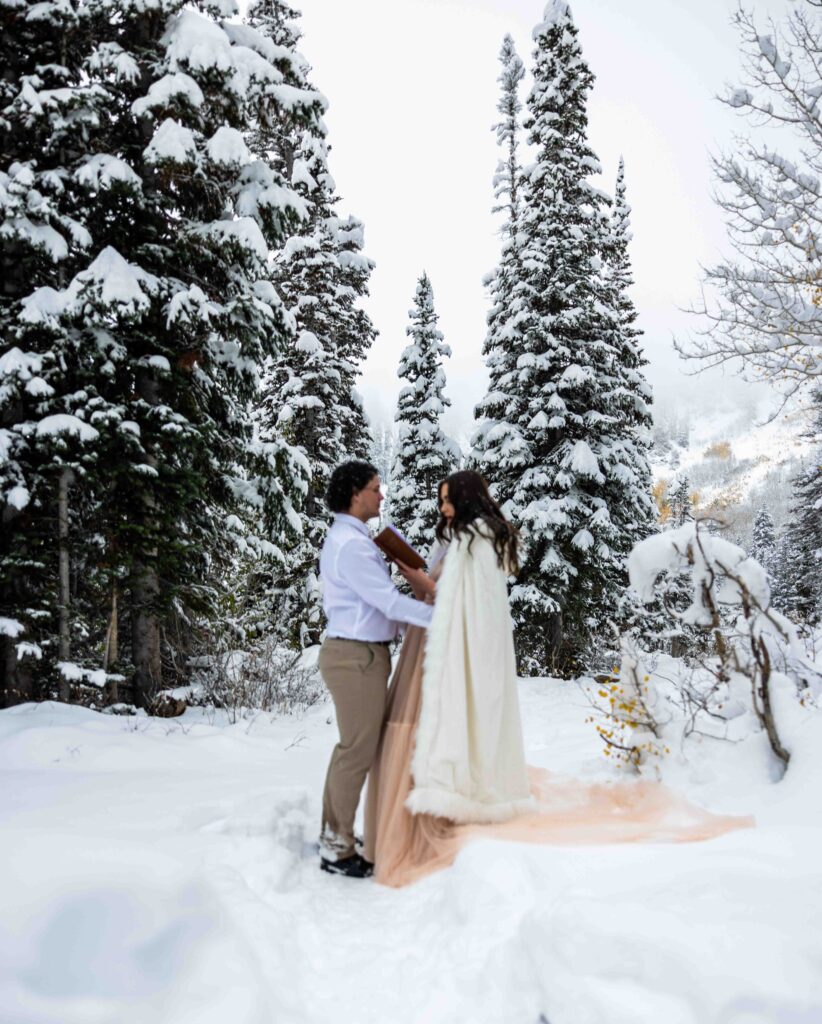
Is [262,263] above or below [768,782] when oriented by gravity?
above

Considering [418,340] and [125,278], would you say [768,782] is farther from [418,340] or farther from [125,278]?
[418,340]

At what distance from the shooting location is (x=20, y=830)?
3109 mm

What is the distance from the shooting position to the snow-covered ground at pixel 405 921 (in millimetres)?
2127

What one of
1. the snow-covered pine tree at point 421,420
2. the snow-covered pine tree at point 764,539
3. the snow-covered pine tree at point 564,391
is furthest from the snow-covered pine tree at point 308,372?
the snow-covered pine tree at point 764,539

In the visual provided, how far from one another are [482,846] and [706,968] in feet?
4.71

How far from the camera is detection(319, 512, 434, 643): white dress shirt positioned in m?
3.89

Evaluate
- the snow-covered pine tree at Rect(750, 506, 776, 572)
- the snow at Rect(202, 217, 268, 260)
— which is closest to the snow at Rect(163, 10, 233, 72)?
the snow at Rect(202, 217, 268, 260)

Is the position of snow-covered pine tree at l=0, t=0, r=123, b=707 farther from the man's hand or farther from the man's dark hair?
the man's hand

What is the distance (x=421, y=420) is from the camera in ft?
66.1

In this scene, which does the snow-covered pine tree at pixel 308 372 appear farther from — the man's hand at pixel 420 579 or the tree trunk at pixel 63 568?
the man's hand at pixel 420 579

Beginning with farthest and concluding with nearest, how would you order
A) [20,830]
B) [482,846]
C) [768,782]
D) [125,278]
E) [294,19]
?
[294,19]
[125,278]
[768,782]
[482,846]
[20,830]

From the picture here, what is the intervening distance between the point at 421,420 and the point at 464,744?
16922mm

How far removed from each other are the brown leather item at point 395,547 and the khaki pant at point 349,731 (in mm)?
570

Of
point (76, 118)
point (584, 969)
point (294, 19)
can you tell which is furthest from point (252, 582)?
point (294, 19)
